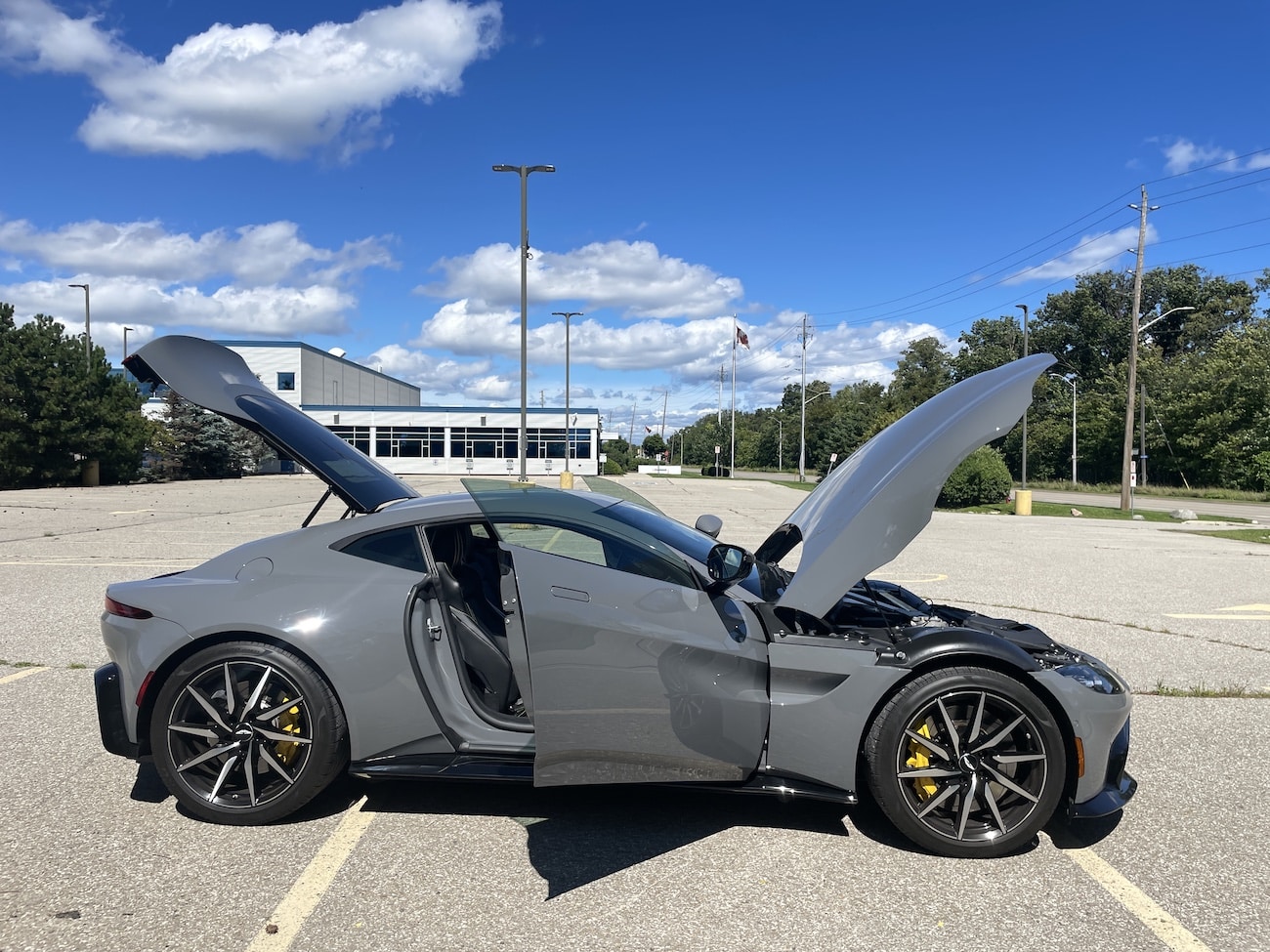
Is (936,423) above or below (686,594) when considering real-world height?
above

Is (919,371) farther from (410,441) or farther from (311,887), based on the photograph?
(311,887)

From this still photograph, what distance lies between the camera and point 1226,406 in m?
48.0

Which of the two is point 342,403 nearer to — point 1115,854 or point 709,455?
point 709,455

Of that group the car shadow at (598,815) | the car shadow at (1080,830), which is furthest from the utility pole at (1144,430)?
the car shadow at (598,815)

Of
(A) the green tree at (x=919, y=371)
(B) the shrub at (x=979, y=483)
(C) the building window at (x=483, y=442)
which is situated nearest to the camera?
(B) the shrub at (x=979, y=483)

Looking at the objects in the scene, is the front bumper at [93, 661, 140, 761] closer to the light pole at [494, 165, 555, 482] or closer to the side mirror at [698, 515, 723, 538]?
the side mirror at [698, 515, 723, 538]

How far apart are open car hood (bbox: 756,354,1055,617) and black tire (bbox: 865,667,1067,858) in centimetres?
53

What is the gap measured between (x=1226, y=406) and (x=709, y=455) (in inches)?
3027

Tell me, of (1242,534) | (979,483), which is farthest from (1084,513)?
(1242,534)

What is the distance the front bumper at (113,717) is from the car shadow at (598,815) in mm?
1001

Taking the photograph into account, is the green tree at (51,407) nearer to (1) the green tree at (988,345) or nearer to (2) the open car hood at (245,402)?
(2) the open car hood at (245,402)

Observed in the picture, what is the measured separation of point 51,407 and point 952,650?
1404 inches

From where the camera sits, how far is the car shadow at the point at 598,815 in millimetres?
3227

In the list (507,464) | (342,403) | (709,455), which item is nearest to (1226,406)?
(507,464)
